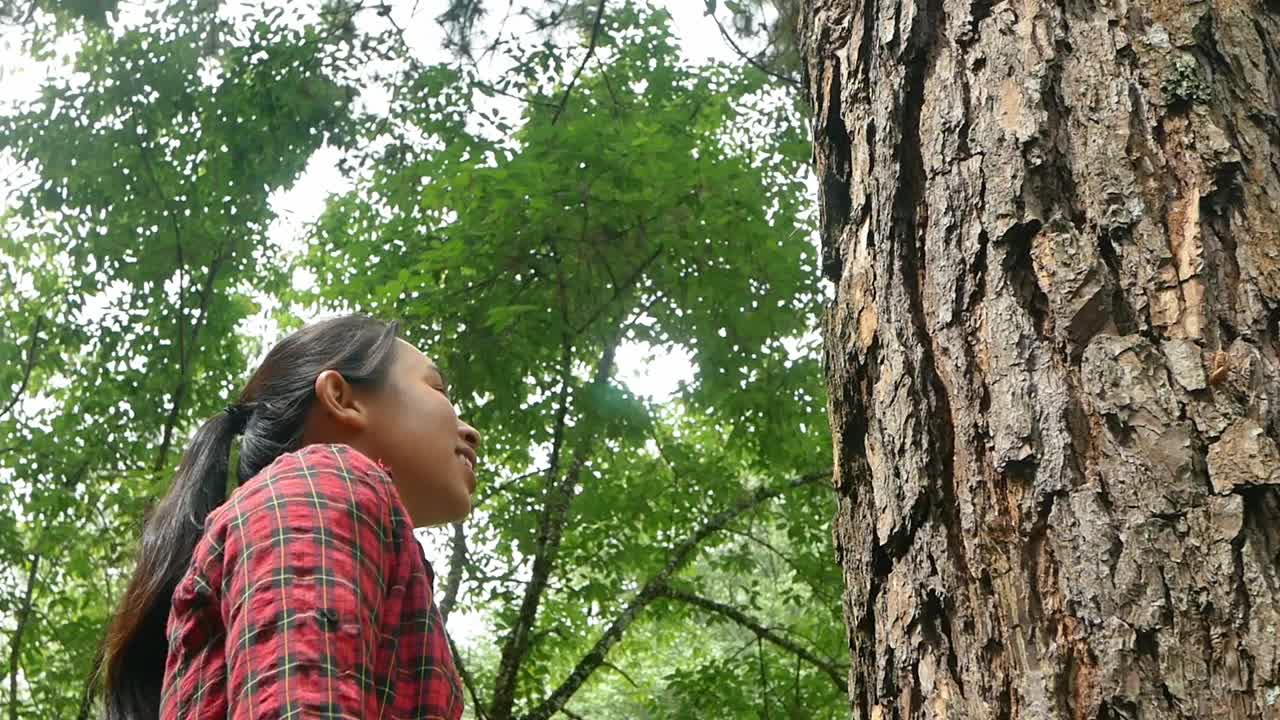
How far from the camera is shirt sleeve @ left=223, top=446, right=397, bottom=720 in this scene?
3.87 ft

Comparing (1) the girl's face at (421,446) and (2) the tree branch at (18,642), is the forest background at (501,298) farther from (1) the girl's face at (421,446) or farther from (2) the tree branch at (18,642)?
(1) the girl's face at (421,446)

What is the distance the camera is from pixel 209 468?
5.90 ft

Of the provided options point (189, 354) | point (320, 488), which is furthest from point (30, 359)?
point (320, 488)

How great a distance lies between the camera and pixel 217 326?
27.0 feet

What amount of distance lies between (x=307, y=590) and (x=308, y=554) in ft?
0.15

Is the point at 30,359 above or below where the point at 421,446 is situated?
above

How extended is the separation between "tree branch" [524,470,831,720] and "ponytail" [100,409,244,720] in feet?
16.3

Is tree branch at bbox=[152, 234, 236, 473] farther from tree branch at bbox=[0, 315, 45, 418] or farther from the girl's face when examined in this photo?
the girl's face

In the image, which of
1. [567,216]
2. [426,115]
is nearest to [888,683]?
[567,216]

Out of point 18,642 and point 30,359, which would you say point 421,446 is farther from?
point 30,359

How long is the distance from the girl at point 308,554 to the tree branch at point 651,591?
4907 millimetres


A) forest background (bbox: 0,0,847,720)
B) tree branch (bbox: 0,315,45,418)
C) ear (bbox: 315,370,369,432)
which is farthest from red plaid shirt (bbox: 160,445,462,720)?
tree branch (bbox: 0,315,45,418)

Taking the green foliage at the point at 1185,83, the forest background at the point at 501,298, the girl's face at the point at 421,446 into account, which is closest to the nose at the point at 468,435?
the girl's face at the point at 421,446

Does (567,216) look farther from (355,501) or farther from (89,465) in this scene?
(355,501)
